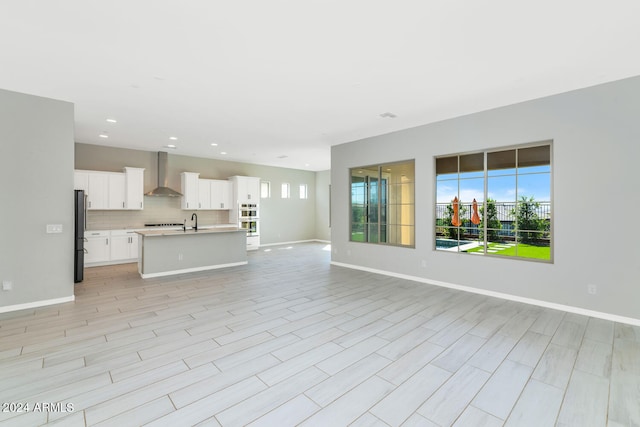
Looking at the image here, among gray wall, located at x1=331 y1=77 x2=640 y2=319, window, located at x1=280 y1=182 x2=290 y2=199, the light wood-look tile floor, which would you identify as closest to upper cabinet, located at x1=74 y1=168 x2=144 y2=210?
the light wood-look tile floor

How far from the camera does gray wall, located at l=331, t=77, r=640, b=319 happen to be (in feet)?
11.5

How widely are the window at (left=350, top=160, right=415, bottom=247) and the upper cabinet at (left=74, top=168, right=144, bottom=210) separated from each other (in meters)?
5.57

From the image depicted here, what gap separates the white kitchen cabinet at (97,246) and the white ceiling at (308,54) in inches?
130

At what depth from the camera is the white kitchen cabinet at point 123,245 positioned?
7.14 m

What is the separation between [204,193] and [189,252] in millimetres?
2951

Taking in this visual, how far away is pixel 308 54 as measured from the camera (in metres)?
3.04

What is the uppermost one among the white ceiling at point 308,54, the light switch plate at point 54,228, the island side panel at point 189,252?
the white ceiling at point 308,54

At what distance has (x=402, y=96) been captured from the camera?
4133mm

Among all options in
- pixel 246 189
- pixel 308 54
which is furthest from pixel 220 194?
pixel 308 54

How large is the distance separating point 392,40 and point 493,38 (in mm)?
946

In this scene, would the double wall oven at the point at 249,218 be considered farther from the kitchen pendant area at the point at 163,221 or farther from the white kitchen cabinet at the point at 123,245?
the white kitchen cabinet at the point at 123,245

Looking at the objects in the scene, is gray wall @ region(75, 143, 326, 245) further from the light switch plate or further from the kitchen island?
the light switch plate

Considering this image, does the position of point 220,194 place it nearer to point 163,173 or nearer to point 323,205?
point 163,173

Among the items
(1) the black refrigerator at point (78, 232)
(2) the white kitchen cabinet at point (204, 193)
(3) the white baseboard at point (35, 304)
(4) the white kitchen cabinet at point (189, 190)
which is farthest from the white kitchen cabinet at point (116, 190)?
(3) the white baseboard at point (35, 304)
